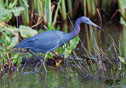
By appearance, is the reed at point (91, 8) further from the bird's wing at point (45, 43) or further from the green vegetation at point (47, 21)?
the bird's wing at point (45, 43)

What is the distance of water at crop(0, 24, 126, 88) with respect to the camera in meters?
5.11

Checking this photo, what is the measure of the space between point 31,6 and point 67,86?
528 centimetres

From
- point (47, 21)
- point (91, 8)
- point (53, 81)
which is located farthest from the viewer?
point (91, 8)

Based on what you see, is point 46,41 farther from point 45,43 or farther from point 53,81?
point 53,81

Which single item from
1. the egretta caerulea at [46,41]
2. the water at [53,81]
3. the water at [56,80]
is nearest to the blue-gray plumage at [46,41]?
the egretta caerulea at [46,41]

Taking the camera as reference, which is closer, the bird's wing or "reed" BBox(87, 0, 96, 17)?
the bird's wing

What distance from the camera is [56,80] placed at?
18.0 ft

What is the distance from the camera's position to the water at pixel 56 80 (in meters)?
5.11

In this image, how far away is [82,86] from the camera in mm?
5043

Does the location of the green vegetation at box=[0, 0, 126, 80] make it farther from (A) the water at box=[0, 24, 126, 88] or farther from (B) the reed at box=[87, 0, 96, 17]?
(A) the water at box=[0, 24, 126, 88]

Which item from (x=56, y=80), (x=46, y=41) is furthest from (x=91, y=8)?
(x=56, y=80)

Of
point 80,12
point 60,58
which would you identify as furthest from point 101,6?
point 60,58

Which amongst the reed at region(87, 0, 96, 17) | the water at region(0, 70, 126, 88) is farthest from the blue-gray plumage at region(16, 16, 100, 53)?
the reed at region(87, 0, 96, 17)

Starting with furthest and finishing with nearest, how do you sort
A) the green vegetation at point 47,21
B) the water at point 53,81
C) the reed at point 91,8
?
the reed at point 91,8, the green vegetation at point 47,21, the water at point 53,81
